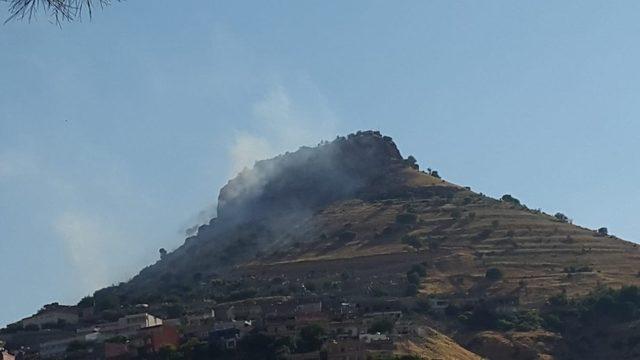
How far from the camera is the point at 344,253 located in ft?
378

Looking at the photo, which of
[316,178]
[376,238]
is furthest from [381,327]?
[316,178]

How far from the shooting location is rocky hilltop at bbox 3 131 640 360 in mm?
86750

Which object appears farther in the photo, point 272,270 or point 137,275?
point 137,275

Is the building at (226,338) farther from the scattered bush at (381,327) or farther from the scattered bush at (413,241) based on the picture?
the scattered bush at (413,241)

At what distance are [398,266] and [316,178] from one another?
1743 inches

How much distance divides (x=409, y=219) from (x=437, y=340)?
41.0m

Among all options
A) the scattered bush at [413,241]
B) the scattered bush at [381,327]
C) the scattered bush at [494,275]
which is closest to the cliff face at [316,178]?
the scattered bush at [413,241]

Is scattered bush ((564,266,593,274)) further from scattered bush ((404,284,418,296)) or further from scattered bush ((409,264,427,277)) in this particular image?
scattered bush ((404,284,418,296))

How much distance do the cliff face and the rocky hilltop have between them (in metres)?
0.23

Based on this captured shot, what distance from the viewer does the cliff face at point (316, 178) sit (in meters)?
145

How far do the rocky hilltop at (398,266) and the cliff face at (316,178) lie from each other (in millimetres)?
228

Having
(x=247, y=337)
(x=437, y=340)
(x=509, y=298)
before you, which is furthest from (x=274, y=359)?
(x=509, y=298)

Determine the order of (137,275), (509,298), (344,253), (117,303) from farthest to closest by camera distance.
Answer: (137,275)
(344,253)
(117,303)
(509,298)

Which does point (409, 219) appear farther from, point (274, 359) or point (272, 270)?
point (274, 359)
